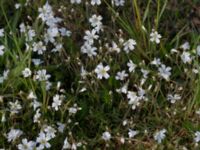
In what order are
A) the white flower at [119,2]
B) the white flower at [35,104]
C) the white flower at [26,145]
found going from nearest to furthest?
1. the white flower at [26,145]
2. the white flower at [35,104]
3. the white flower at [119,2]

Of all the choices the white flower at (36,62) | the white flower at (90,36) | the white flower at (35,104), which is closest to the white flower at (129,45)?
the white flower at (90,36)

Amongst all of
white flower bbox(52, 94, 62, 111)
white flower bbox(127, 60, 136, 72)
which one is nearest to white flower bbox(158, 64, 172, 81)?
white flower bbox(127, 60, 136, 72)

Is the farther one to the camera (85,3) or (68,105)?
(85,3)

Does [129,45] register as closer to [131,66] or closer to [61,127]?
[131,66]

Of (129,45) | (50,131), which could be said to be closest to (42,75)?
(50,131)

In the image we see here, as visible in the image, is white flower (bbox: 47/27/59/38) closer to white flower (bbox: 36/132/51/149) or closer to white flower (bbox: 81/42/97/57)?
white flower (bbox: 81/42/97/57)

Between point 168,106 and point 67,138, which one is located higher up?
point 168,106

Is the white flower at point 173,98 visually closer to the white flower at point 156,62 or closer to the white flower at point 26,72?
the white flower at point 156,62

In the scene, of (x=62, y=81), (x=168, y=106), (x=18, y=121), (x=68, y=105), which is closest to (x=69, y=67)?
(x=62, y=81)

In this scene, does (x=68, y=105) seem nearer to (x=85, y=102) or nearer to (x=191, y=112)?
(x=85, y=102)
